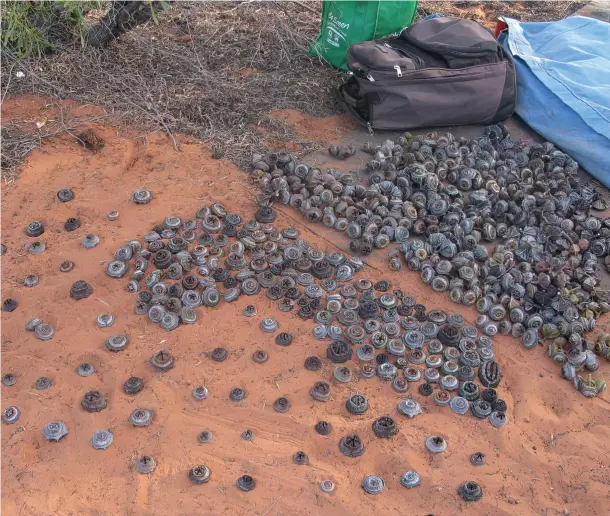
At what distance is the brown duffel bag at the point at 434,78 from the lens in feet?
16.0

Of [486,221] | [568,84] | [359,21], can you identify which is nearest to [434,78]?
[359,21]

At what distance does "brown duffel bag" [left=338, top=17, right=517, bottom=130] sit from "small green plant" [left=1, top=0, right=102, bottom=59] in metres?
2.68

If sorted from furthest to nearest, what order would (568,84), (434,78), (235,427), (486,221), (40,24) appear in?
(40,24) < (568,84) < (434,78) < (486,221) < (235,427)

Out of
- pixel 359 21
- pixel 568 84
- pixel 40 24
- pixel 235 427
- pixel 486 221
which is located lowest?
pixel 235 427

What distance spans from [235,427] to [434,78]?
346cm

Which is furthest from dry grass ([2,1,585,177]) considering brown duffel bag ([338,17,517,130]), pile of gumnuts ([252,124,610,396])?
pile of gumnuts ([252,124,610,396])

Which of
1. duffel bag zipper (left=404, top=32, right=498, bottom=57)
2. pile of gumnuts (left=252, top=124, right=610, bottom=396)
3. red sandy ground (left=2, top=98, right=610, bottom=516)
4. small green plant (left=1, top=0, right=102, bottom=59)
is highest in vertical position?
duffel bag zipper (left=404, top=32, right=498, bottom=57)

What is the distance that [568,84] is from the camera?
507 centimetres

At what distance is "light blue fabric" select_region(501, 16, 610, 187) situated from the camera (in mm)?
4867

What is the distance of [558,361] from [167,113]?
380 centimetres

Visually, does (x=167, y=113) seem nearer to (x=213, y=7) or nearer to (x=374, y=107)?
(x=374, y=107)

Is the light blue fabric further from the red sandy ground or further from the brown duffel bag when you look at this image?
the red sandy ground

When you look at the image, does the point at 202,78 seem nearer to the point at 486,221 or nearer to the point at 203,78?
the point at 203,78

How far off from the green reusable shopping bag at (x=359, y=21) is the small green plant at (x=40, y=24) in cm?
226
